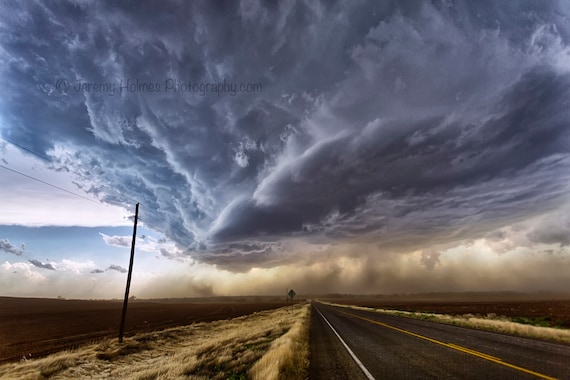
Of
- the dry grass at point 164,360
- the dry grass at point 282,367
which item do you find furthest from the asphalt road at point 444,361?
the dry grass at point 164,360

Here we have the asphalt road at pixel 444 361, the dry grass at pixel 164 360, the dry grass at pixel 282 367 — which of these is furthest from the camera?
the dry grass at pixel 164 360

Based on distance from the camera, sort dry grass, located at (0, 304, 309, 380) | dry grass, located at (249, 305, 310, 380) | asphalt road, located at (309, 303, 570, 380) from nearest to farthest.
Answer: asphalt road, located at (309, 303, 570, 380) < dry grass, located at (249, 305, 310, 380) < dry grass, located at (0, 304, 309, 380)

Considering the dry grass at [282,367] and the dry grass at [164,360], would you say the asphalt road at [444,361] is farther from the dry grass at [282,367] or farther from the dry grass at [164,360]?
the dry grass at [164,360]

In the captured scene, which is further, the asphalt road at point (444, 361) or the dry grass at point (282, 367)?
the dry grass at point (282, 367)

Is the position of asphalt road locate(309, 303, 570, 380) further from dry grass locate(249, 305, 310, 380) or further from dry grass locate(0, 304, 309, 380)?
dry grass locate(0, 304, 309, 380)

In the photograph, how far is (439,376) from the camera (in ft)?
26.2

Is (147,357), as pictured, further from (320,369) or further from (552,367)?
(552,367)

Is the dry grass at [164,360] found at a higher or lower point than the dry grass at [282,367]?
lower

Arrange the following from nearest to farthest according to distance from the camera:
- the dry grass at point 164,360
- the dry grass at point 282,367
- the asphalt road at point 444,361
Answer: the asphalt road at point 444,361 → the dry grass at point 282,367 → the dry grass at point 164,360

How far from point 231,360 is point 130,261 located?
16455 millimetres

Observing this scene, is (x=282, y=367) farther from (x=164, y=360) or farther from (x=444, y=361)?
(x=164, y=360)

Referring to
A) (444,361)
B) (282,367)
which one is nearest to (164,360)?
(282,367)

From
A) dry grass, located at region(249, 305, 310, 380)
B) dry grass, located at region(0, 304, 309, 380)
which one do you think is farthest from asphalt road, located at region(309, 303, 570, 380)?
dry grass, located at region(0, 304, 309, 380)

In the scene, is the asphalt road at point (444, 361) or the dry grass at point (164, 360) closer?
the asphalt road at point (444, 361)
